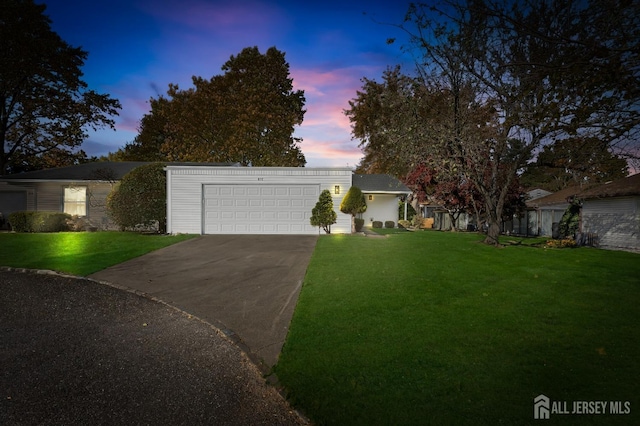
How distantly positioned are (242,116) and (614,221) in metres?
26.4

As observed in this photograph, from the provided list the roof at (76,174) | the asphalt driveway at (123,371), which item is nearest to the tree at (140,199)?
the roof at (76,174)

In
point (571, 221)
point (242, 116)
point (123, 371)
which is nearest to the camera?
point (123, 371)

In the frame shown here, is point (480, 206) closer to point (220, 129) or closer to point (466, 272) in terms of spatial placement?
point (466, 272)

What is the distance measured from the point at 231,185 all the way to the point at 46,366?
1352 cm

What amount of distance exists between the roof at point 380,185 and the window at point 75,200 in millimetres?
16484

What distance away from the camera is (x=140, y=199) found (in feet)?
52.8

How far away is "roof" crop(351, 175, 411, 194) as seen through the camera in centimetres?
2416

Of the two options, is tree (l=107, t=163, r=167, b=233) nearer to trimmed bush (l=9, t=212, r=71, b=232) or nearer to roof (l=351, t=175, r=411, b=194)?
trimmed bush (l=9, t=212, r=71, b=232)

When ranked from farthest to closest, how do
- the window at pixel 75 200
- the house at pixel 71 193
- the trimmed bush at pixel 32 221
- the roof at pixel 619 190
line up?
the window at pixel 75 200 → the house at pixel 71 193 → the trimmed bush at pixel 32 221 → the roof at pixel 619 190

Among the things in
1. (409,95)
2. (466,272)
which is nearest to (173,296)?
(466,272)

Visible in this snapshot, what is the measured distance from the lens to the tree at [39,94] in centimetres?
2395

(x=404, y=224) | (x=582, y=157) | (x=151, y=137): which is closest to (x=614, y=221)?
(x=582, y=157)

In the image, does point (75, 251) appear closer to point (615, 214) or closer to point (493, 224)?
point (493, 224)

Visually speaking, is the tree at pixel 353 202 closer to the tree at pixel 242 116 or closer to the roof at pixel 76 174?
the roof at pixel 76 174
